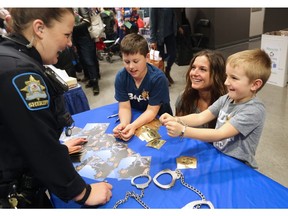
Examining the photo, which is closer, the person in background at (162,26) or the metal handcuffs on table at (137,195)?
the metal handcuffs on table at (137,195)

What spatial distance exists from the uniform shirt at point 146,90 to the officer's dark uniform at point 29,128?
0.91 metres

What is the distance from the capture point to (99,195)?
3.31 feet

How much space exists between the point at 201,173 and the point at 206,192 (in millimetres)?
126

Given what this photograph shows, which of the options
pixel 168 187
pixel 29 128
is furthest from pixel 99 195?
pixel 29 128

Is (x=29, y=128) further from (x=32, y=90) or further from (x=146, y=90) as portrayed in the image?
(x=146, y=90)

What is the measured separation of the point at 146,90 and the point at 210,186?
3.07 feet

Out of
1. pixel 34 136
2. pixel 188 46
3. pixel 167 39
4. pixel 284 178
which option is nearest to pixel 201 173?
pixel 34 136

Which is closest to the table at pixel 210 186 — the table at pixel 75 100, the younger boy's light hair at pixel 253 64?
the younger boy's light hair at pixel 253 64

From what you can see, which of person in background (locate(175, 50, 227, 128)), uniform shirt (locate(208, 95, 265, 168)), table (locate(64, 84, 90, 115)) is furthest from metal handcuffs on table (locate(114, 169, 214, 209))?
table (locate(64, 84, 90, 115))

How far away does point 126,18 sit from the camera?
568 cm

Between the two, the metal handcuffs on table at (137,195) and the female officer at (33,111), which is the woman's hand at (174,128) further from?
the female officer at (33,111)

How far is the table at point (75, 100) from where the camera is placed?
246 cm
